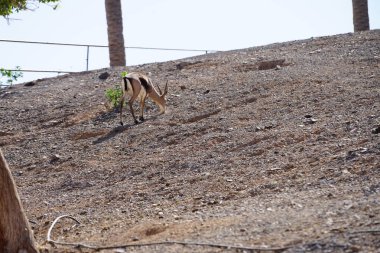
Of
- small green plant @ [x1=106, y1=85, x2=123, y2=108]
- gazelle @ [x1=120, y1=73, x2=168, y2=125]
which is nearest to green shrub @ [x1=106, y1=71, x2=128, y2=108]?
small green plant @ [x1=106, y1=85, x2=123, y2=108]

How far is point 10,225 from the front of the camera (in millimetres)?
8117

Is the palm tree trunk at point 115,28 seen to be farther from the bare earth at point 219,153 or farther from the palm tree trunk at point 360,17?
the palm tree trunk at point 360,17

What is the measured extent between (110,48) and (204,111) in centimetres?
753

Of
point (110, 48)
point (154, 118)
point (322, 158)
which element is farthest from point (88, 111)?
point (322, 158)

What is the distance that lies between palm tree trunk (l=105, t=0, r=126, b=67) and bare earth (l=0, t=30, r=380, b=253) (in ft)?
3.91

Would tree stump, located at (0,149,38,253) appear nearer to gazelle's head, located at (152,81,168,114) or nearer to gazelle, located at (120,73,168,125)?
gazelle, located at (120,73,168,125)

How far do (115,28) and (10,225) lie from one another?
14.0 metres

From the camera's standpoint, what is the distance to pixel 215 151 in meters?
12.3

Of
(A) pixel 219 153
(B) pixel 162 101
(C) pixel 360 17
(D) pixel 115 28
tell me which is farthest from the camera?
(C) pixel 360 17

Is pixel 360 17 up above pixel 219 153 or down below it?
above

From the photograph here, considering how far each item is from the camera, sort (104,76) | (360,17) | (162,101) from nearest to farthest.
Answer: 1. (162,101)
2. (104,76)
3. (360,17)

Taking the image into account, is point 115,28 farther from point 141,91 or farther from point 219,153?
point 219,153

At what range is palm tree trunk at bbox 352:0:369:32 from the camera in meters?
22.0

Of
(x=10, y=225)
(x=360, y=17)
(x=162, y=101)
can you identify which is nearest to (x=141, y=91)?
(x=162, y=101)
